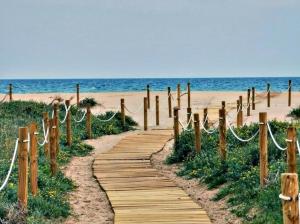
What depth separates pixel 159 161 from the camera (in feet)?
49.7

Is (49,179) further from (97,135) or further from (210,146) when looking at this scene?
(97,135)

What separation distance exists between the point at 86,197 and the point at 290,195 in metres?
6.77

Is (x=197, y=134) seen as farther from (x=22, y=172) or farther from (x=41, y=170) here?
(x=22, y=172)

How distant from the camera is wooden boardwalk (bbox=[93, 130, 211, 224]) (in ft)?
29.8

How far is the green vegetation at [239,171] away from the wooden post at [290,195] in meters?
2.82

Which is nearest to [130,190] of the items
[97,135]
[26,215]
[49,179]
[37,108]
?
[49,179]

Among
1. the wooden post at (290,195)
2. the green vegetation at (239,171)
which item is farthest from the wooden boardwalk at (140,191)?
the wooden post at (290,195)

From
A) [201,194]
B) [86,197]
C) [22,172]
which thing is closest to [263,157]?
[201,194]

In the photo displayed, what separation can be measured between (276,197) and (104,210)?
2.85 m

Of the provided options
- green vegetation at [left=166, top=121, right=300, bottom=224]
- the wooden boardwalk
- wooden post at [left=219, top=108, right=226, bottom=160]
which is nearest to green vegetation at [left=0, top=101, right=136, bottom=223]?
the wooden boardwalk

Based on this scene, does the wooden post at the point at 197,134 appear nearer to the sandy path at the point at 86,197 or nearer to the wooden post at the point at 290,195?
the sandy path at the point at 86,197

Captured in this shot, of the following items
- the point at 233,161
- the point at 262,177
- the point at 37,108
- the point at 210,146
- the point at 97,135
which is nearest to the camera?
the point at 262,177

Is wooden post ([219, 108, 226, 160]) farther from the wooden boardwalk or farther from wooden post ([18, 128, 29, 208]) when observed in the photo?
wooden post ([18, 128, 29, 208])

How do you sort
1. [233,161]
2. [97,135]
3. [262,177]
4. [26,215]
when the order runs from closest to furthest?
1. [26,215]
2. [262,177]
3. [233,161]
4. [97,135]
